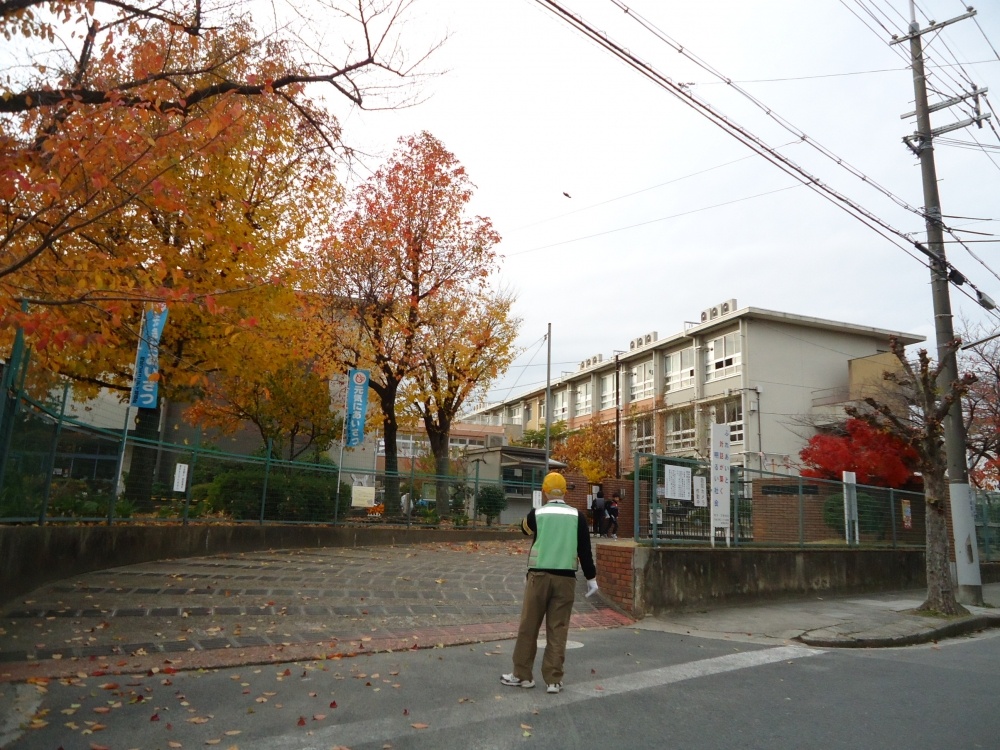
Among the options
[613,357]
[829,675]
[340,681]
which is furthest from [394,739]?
[613,357]

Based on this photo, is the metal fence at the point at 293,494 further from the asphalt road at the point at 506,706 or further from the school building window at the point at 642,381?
the school building window at the point at 642,381

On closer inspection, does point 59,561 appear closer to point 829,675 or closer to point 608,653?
point 608,653

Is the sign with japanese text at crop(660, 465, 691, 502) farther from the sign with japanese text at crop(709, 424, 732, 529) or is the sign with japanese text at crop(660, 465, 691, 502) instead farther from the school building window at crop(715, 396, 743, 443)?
the school building window at crop(715, 396, 743, 443)

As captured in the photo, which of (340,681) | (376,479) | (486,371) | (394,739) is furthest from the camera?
(486,371)

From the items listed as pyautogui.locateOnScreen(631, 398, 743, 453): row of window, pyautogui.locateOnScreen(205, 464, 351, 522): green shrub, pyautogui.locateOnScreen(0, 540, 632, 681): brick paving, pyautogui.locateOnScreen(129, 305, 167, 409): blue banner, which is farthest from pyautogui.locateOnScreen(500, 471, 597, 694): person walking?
pyautogui.locateOnScreen(631, 398, 743, 453): row of window

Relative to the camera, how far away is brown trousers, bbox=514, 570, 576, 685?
19.6 feet

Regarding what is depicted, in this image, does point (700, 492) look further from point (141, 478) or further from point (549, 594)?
point (141, 478)

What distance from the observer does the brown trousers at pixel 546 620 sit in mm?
5988

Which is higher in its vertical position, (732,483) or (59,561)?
(732,483)

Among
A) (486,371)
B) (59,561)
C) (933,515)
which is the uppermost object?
(486,371)

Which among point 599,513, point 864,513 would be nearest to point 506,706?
point 864,513

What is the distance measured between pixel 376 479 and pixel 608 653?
12.7 metres

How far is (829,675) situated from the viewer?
7.00 meters

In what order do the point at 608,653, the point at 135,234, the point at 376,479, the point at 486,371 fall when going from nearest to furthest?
the point at 608,653
the point at 135,234
the point at 376,479
the point at 486,371
